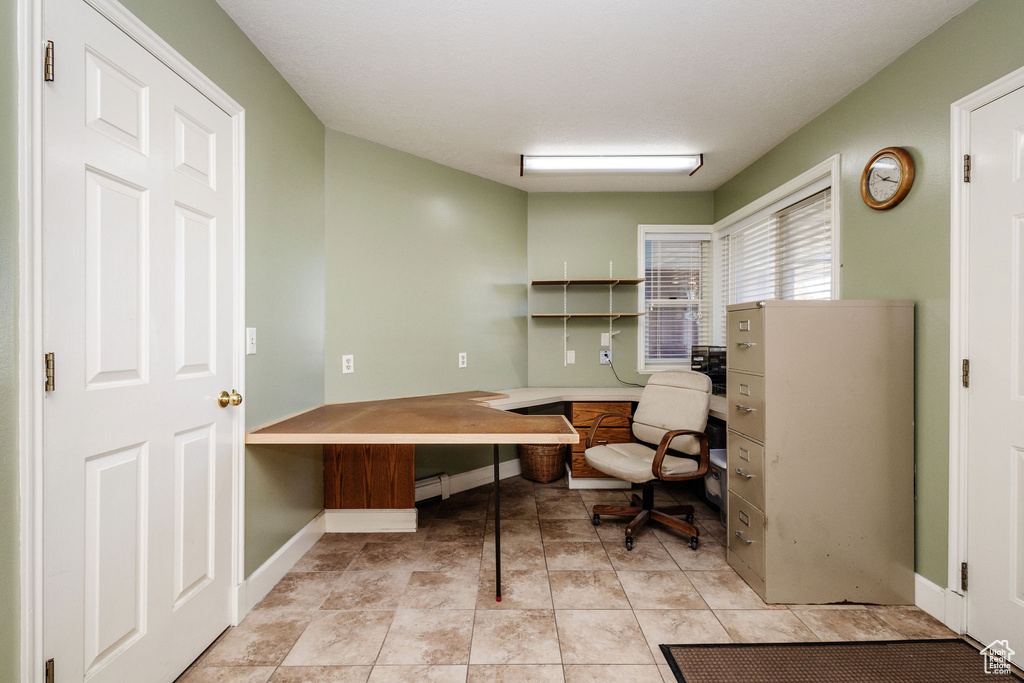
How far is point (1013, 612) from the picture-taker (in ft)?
5.09

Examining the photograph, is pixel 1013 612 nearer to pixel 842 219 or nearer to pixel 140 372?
pixel 842 219

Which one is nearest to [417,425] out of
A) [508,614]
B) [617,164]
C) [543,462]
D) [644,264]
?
[508,614]

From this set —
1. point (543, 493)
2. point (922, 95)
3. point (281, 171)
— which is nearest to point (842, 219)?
point (922, 95)

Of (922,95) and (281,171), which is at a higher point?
(922,95)

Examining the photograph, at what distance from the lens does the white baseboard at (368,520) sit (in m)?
2.66

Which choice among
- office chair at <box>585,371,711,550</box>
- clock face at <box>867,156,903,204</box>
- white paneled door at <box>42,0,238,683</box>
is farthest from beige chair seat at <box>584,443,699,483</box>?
white paneled door at <box>42,0,238,683</box>

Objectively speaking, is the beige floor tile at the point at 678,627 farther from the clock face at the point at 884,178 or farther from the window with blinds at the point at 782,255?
the clock face at the point at 884,178

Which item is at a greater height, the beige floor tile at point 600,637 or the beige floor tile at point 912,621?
the beige floor tile at point 912,621

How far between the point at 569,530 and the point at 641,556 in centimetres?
48

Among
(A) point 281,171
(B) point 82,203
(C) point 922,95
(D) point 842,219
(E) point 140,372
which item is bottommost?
(E) point 140,372

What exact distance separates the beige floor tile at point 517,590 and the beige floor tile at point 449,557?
132mm

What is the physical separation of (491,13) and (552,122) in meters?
0.94

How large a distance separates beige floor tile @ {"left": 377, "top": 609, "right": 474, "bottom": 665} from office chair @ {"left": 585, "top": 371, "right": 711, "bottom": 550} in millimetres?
1106

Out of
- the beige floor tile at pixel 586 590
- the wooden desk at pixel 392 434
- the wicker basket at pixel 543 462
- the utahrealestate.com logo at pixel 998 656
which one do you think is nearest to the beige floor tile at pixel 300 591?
the wooden desk at pixel 392 434
